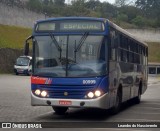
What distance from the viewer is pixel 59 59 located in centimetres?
1452

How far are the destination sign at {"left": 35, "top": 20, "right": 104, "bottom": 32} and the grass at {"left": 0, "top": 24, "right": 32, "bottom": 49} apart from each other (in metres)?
47.2

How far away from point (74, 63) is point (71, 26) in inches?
49.6

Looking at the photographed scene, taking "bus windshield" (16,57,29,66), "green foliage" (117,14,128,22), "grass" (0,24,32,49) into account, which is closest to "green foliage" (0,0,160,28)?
"green foliage" (117,14,128,22)

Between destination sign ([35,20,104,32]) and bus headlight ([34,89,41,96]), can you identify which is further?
destination sign ([35,20,104,32])

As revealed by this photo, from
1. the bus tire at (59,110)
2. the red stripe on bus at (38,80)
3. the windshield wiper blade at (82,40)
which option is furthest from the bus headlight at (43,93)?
the bus tire at (59,110)

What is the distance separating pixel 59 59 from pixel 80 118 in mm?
2117

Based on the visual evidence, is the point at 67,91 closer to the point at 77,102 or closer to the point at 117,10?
the point at 77,102

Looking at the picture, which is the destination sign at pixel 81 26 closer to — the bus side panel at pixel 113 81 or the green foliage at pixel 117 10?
the bus side panel at pixel 113 81

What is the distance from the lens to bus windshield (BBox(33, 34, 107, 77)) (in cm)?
1432

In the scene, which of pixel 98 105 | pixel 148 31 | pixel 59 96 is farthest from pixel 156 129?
pixel 148 31

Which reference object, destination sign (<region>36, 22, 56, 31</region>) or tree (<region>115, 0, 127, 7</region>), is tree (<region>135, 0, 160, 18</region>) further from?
destination sign (<region>36, 22, 56, 31</region>)

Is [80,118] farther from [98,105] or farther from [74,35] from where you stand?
[74,35]

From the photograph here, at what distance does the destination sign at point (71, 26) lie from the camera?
48.4 feet

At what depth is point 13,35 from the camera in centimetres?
7038
